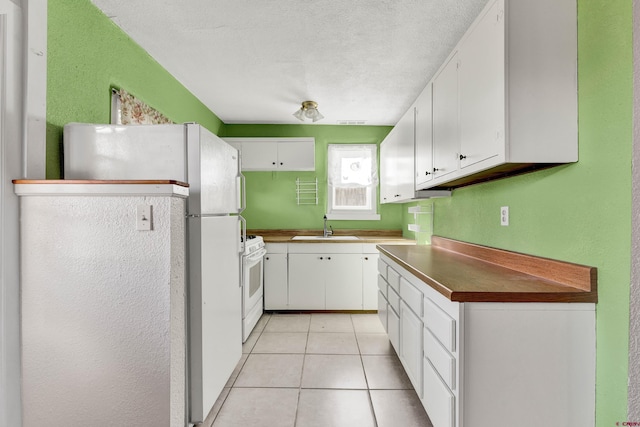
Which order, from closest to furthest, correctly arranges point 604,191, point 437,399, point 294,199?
point 604,191 → point 437,399 → point 294,199

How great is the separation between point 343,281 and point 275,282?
775 mm

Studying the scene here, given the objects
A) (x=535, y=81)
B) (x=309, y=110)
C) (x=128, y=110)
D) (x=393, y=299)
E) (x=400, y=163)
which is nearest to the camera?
(x=535, y=81)

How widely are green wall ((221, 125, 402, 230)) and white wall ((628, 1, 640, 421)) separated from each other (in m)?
3.23

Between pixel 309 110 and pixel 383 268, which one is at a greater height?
pixel 309 110

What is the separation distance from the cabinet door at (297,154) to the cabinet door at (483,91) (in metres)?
2.52

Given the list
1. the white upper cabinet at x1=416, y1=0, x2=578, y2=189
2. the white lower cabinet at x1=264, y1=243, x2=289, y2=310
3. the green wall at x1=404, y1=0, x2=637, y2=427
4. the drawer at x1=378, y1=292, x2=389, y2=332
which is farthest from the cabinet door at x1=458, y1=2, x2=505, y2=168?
the white lower cabinet at x1=264, y1=243, x2=289, y2=310

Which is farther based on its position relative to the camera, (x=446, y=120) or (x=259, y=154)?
(x=259, y=154)

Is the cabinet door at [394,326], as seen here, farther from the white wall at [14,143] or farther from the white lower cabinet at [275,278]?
the white wall at [14,143]

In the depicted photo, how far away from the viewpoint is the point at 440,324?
1.45m

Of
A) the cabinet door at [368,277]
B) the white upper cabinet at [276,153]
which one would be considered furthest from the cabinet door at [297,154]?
the cabinet door at [368,277]

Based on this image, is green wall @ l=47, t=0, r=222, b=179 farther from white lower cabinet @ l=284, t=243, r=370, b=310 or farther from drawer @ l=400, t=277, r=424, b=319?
white lower cabinet @ l=284, t=243, r=370, b=310

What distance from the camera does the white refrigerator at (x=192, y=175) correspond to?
1.68 meters

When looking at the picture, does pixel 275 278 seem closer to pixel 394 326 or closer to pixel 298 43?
pixel 394 326

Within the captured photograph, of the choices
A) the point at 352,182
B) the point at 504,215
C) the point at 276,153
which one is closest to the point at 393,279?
the point at 504,215
